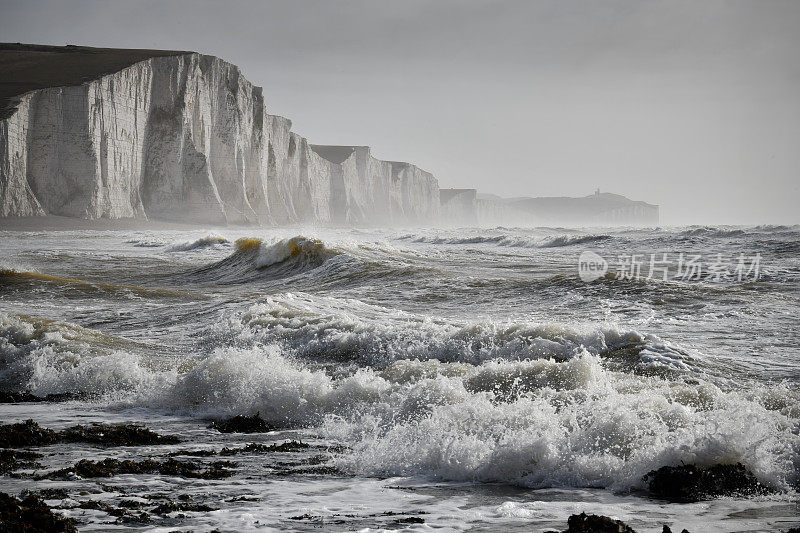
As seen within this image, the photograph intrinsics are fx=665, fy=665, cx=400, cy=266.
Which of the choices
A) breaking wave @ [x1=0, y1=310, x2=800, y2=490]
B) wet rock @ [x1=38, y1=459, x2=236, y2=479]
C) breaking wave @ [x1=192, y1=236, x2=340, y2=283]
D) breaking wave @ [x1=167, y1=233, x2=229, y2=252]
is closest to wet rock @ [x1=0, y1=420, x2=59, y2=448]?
Result: wet rock @ [x1=38, y1=459, x2=236, y2=479]

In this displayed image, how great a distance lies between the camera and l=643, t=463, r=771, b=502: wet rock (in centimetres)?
360

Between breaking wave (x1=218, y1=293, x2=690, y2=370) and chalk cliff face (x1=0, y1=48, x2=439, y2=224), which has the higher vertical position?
chalk cliff face (x1=0, y1=48, x2=439, y2=224)

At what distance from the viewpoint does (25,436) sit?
4621mm

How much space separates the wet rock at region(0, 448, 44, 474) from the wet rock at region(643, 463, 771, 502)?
12.1ft

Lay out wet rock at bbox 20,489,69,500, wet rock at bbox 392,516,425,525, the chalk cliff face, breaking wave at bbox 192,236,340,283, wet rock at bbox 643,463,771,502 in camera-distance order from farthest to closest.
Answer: the chalk cliff face < breaking wave at bbox 192,236,340,283 < wet rock at bbox 643,463,771,502 < wet rock at bbox 20,489,69,500 < wet rock at bbox 392,516,425,525

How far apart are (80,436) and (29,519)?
209 centimetres

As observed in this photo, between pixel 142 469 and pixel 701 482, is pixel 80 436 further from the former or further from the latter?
pixel 701 482

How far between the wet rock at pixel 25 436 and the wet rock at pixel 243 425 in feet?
3.82

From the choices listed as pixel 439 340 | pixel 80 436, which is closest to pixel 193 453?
pixel 80 436

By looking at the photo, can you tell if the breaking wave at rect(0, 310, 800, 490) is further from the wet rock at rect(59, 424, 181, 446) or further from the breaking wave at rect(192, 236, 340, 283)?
the breaking wave at rect(192, 236, 340, 283)

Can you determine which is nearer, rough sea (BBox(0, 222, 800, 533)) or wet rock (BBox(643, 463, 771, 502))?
rough sea (BBox(0, 222, 800, 533))

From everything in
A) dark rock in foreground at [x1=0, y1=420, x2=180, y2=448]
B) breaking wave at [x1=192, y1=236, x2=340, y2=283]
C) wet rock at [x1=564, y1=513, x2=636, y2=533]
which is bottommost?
dark rock in foreground at [x1=0, y1=420, x2=180, y2=448]

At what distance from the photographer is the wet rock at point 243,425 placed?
17.2 ft

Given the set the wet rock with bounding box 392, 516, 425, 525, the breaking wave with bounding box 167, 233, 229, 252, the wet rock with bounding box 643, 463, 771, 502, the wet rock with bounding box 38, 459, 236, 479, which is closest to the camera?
the wet rock with bounding box 392, 516, 425, 525
